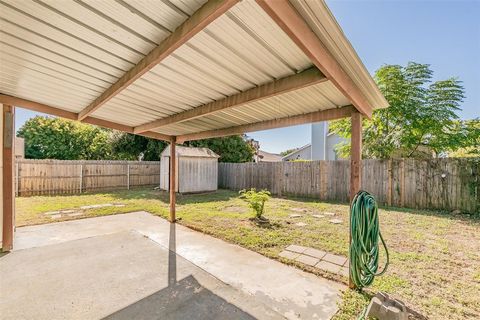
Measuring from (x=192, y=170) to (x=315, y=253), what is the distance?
8136mm

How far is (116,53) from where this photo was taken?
84.4 inches

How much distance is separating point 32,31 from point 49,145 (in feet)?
67.4

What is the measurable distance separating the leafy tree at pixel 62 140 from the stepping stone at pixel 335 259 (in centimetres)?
1763

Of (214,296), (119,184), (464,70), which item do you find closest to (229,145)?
(119,184)

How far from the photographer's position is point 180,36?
5.45ft

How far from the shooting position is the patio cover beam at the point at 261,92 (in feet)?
7.17

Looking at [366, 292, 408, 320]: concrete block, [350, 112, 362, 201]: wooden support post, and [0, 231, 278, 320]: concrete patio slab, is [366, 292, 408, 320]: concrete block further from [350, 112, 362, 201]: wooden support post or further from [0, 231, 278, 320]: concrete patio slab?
[350, 112, 362, 201]: wooden support post

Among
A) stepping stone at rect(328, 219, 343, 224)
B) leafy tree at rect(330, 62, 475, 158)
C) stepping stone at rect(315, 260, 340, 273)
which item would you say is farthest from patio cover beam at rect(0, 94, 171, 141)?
leafy tree at rect(330, 62, 475, 158)

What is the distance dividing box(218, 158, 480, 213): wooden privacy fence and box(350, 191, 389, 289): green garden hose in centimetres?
614

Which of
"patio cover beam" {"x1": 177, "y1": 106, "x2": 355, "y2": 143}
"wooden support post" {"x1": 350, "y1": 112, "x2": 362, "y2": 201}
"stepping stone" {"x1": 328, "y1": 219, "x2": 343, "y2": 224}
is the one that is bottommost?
"stepping stone" {"x1": 328, "y1": 219, "x2": 343, "y2": 224}

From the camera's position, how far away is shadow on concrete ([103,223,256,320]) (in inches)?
87.8

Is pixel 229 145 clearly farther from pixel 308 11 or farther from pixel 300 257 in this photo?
pixel 308 11

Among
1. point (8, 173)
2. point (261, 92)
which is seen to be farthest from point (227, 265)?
point (8, 173)

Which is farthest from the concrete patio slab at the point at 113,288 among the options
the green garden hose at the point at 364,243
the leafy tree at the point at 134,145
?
the leafy tree at the point at 134,145
